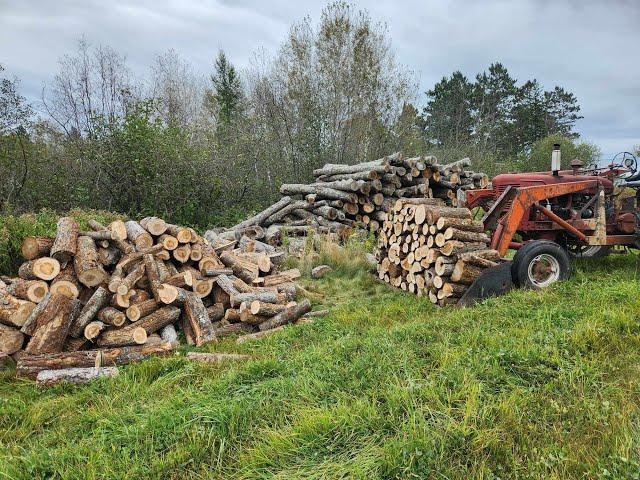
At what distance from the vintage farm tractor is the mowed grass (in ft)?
4.63

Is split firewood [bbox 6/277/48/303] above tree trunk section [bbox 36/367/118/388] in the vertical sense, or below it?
above

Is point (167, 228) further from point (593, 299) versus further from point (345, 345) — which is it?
point (593, 299)

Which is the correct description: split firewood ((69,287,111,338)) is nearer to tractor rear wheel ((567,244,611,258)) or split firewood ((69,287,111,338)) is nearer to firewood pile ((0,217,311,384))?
firewood pile ((0,217,311,384))

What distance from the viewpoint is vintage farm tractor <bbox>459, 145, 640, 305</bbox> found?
5738mm

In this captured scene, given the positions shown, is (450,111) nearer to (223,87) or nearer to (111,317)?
(223,87)

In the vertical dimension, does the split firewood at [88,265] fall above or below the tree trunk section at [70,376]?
above

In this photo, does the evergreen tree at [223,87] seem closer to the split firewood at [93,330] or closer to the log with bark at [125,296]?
the log with bark at [125,296]

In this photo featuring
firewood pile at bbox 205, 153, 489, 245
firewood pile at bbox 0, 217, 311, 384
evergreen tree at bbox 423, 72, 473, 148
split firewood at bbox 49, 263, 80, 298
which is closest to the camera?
firewood pile at bbox 0, 217, 311, 384

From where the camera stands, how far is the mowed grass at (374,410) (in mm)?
2330

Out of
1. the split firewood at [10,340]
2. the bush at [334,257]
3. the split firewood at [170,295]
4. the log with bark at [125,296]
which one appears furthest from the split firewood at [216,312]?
the bush at [334,257]

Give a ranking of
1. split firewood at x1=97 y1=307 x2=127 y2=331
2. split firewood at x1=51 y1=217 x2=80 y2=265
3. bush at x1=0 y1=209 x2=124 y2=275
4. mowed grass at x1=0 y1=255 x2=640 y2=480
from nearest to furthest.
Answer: mowed grass at x1=0 y1=255 x2=640 y2=480
split firewood at x1=97 y1=307 x2=127 y2=331
split firewood at x1=51 y1=217 x2=80 y2=265
bush at x1=0 y1=209 x2=124 y2=275

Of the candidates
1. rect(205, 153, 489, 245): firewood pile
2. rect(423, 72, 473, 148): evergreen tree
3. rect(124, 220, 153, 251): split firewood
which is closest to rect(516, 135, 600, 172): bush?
rect(423, 72, 473, 148): evergreen tree

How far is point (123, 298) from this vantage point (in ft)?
16.7

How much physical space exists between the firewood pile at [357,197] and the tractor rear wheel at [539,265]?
5298mm
